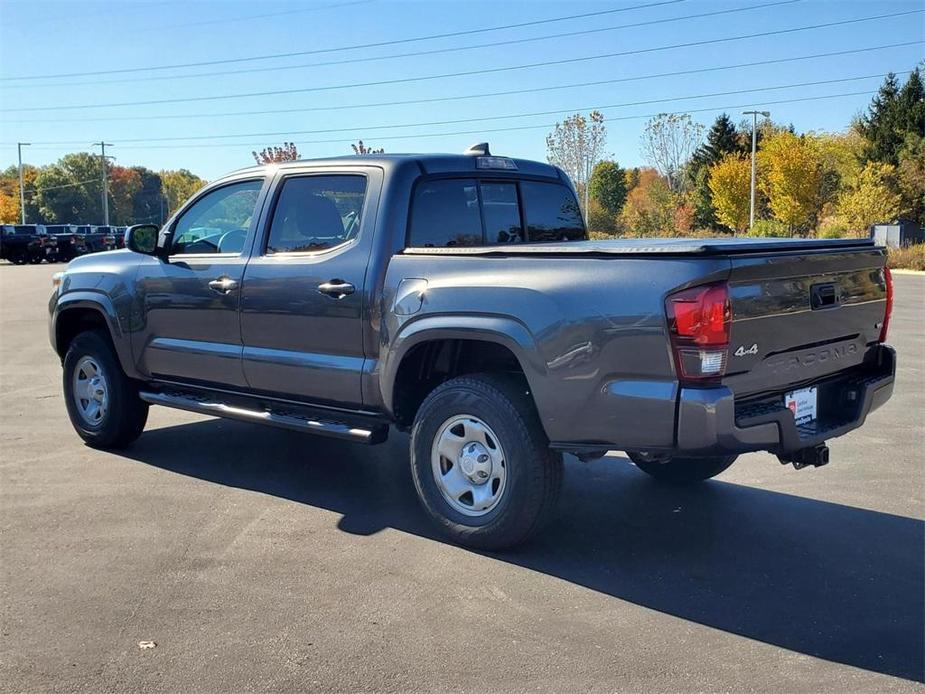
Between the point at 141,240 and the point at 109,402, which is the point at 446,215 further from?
the point at 109,402

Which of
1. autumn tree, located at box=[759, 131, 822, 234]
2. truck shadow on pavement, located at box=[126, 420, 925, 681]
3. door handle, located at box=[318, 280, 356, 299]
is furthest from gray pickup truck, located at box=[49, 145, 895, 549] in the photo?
autumn tree, located at box=[759, 131, 822, 234]

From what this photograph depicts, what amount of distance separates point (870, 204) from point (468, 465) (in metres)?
42.8

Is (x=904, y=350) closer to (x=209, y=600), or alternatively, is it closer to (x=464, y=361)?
(x=464, y=361)

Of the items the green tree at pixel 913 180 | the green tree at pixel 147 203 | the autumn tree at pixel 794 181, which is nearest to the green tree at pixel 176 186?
the green tree at pixel 147 203

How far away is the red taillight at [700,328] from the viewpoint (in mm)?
3732

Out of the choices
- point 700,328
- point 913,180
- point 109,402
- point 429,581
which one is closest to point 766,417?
point 700,328

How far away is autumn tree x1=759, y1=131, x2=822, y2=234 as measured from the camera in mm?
50500

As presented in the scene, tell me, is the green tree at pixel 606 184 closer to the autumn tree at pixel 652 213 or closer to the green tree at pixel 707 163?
the autumn tree at pixel 652 213

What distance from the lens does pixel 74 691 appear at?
317 cm

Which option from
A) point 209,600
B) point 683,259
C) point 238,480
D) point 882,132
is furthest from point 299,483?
point 882,132

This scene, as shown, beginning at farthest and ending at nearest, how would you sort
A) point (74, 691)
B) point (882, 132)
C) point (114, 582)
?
1. point (882, 132)
2. point (114, 582)
3. point (74, 691)

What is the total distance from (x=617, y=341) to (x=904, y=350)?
30.5ft

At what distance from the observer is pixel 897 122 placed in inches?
2143

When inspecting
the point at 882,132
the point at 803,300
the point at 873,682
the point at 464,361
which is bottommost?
the point at 873,682
